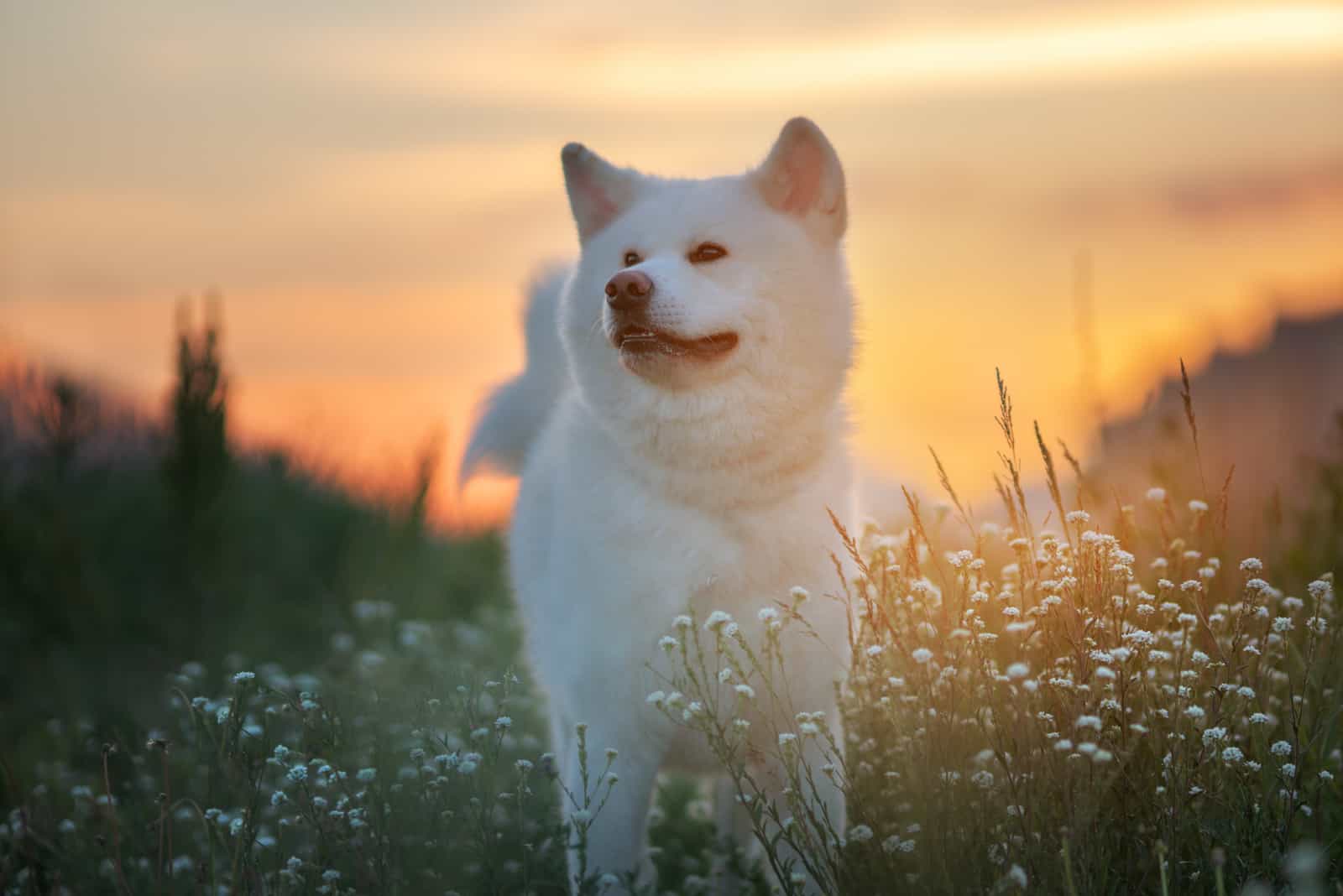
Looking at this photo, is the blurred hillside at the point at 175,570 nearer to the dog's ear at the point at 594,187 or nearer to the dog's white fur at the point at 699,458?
the dog's ear at the point at 594,187

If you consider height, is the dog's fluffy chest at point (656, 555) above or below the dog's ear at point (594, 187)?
below

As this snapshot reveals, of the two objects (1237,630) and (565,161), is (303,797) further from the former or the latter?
(1237,630)

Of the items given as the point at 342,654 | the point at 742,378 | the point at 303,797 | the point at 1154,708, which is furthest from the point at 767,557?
the point at 342,654

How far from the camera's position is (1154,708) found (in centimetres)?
277

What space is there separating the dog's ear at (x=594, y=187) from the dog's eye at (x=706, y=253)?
19.6 inches

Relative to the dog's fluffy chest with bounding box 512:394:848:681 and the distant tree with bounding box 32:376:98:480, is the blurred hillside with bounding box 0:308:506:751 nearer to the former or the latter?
the distant tree with bounding box 32:376:98:480

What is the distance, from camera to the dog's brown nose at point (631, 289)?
319 cm

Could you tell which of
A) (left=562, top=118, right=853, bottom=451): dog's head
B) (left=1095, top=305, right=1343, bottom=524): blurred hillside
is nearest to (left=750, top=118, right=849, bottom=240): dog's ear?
(left=562, top=118, right=853, bottom=451): dog's head

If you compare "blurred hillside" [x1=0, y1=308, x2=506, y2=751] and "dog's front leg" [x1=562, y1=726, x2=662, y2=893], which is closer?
"dog's front leg" [x1=562, y1=726, x2=662, y2=893]

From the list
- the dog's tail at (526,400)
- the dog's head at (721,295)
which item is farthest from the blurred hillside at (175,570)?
the dog's head at (721,295)

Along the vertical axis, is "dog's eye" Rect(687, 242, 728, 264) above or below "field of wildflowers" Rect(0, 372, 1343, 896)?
above

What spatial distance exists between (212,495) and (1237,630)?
592 centimetres

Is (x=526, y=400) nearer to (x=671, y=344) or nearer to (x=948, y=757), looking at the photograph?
(x=671, y=344)

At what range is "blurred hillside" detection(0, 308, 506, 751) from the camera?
22.2 feet
